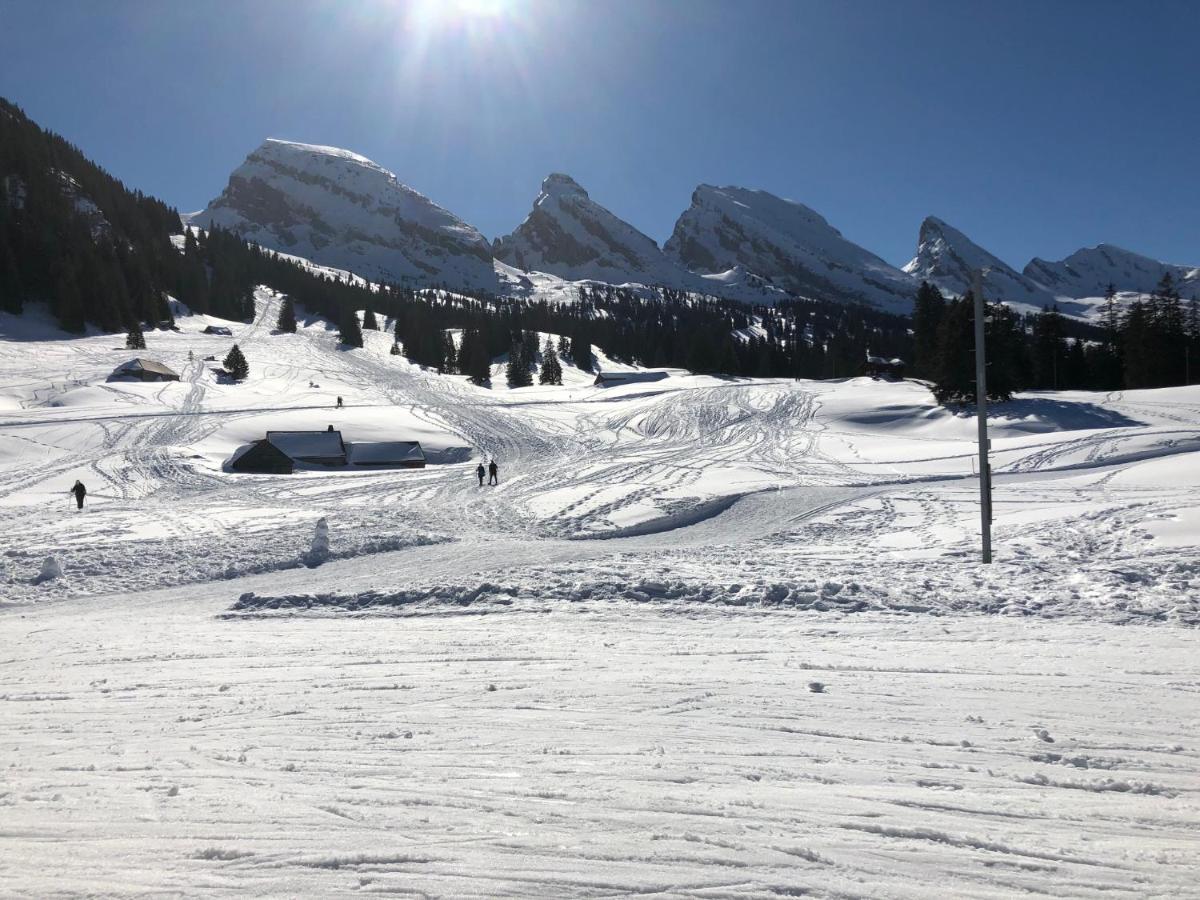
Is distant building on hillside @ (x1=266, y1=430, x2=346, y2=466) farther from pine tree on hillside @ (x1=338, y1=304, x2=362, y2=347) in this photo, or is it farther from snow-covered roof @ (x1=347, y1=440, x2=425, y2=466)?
pine tree on hillside @ (x1=338, y1=304, x2=362, y2=347)

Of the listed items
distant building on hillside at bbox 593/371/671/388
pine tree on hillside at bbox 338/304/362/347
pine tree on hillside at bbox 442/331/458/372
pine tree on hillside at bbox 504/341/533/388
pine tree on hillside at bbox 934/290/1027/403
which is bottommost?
pine tree on hillside at bbox 934/290/1027/403

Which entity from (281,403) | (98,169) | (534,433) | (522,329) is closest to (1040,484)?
(534,433)

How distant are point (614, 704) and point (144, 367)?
2797 inches

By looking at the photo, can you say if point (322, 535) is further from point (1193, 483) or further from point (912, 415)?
point (912, 415)

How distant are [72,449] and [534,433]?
2719cm

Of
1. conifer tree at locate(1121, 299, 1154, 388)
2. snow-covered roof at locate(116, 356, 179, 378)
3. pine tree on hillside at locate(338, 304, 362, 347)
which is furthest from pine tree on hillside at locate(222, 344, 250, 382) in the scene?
conifer tree at locate(1121, 299, 1154, 388)

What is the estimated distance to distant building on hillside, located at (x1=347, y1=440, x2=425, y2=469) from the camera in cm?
4172

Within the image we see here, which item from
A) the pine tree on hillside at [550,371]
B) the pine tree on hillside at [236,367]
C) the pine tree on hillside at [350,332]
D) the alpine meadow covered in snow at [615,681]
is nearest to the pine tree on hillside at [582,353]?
the pine tree on hillside at [550,371]

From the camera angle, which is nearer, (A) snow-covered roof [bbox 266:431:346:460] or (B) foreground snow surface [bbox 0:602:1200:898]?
(B) foreground snow surface [bbox 0:602:1200:898]

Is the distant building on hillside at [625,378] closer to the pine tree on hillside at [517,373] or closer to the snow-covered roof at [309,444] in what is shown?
the pine tree on hillside at [517,373]

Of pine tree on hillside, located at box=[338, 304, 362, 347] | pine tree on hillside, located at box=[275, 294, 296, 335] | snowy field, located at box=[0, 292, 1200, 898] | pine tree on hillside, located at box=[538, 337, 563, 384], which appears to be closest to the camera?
snowy field, located at box=[0, 292, 1200, 898]

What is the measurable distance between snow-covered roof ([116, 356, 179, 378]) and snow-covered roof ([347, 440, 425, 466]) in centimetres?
3325

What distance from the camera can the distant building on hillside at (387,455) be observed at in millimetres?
41719

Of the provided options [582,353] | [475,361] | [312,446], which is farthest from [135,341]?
[582,353]
